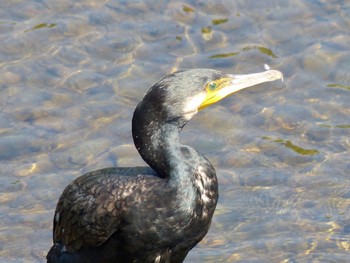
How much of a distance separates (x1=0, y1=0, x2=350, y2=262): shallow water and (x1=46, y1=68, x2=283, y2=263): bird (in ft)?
3.92

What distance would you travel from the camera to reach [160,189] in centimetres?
695

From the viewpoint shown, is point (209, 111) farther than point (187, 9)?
No

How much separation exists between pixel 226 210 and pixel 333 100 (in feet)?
5.97

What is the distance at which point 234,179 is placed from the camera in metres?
8.97

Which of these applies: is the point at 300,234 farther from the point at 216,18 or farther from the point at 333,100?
the point at 216,18

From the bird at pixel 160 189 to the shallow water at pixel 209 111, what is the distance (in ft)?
3.92

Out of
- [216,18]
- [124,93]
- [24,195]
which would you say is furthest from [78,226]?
[216,18]

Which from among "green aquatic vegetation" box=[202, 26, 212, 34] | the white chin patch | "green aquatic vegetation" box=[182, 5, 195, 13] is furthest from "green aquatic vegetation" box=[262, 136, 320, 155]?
the white chin patch

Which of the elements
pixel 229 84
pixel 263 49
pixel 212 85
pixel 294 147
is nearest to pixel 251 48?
pixel 263 49

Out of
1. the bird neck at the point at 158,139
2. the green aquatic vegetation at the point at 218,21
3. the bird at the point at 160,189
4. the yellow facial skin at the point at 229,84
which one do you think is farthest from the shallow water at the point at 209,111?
the yellow facial skin at the point at 229,84

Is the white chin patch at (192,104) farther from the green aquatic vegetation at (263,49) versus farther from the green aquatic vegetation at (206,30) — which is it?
the green aquatic vegetation at (206,30)

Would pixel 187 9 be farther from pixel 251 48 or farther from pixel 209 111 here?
pixel 209 111

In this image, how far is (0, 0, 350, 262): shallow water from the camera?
27.9 feet

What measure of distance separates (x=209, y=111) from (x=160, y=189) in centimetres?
296
